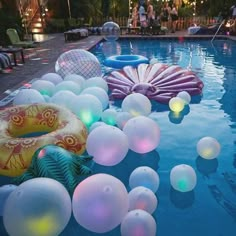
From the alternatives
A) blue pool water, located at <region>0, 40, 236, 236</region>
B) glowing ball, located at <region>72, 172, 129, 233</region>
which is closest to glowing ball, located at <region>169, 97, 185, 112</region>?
blue pool water, located at <region>0, 40, 236, 236</region>

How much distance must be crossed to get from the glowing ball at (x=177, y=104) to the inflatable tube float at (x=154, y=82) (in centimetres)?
50

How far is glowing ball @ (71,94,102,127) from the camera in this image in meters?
4.31

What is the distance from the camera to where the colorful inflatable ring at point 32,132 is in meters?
3.17

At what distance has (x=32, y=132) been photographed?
427 centimetres

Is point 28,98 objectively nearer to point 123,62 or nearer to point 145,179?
point 145,179

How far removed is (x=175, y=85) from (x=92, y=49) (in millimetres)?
7804

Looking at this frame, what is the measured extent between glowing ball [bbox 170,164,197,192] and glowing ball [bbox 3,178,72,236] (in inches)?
51.7

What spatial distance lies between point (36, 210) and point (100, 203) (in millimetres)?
446

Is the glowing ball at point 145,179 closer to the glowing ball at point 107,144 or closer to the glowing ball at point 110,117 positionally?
the glowing ball at point 107,144

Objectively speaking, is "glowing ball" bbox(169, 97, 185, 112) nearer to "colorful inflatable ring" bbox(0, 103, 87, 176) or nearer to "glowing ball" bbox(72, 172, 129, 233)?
"colorful inflatable ring" bbox(0, 103, 87, 176)

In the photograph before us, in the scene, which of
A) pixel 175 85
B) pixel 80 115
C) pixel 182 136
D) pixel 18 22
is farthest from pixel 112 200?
pixel 18 22

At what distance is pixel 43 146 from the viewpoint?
10.2 ft

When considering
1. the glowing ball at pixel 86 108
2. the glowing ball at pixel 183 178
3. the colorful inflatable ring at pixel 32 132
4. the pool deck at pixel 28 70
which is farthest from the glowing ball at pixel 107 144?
the pool deck at pixel 28 70

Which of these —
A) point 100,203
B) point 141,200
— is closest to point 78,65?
point 141,200
